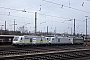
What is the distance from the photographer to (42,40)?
4928cm

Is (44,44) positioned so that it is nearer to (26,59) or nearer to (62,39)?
(62,39)

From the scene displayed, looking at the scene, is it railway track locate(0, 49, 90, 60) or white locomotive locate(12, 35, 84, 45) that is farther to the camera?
white locomotive locate(12, 35, 84, 45)

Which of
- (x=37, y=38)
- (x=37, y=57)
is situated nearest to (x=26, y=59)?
(x=37, y=57)

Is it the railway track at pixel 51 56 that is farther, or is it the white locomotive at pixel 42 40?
the white locomotive at pixel 42 40

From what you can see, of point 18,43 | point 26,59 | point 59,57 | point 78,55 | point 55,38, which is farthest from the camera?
point 55,38

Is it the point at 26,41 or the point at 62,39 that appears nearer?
the point at 26,41

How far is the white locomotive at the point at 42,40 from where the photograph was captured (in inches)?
1745

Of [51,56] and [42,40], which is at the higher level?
[51,56]

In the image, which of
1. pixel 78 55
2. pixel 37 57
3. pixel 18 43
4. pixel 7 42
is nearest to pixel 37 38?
pixel 18 43

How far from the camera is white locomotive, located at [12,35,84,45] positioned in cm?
4431

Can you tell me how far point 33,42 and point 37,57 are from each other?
1239 inches

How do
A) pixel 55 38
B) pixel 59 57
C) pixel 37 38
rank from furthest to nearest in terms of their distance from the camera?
pixel 55 38
pixel 37 38
pixel 59 57

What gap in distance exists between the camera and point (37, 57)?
1533 centimetres

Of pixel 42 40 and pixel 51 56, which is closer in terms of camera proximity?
pixel 51 56
